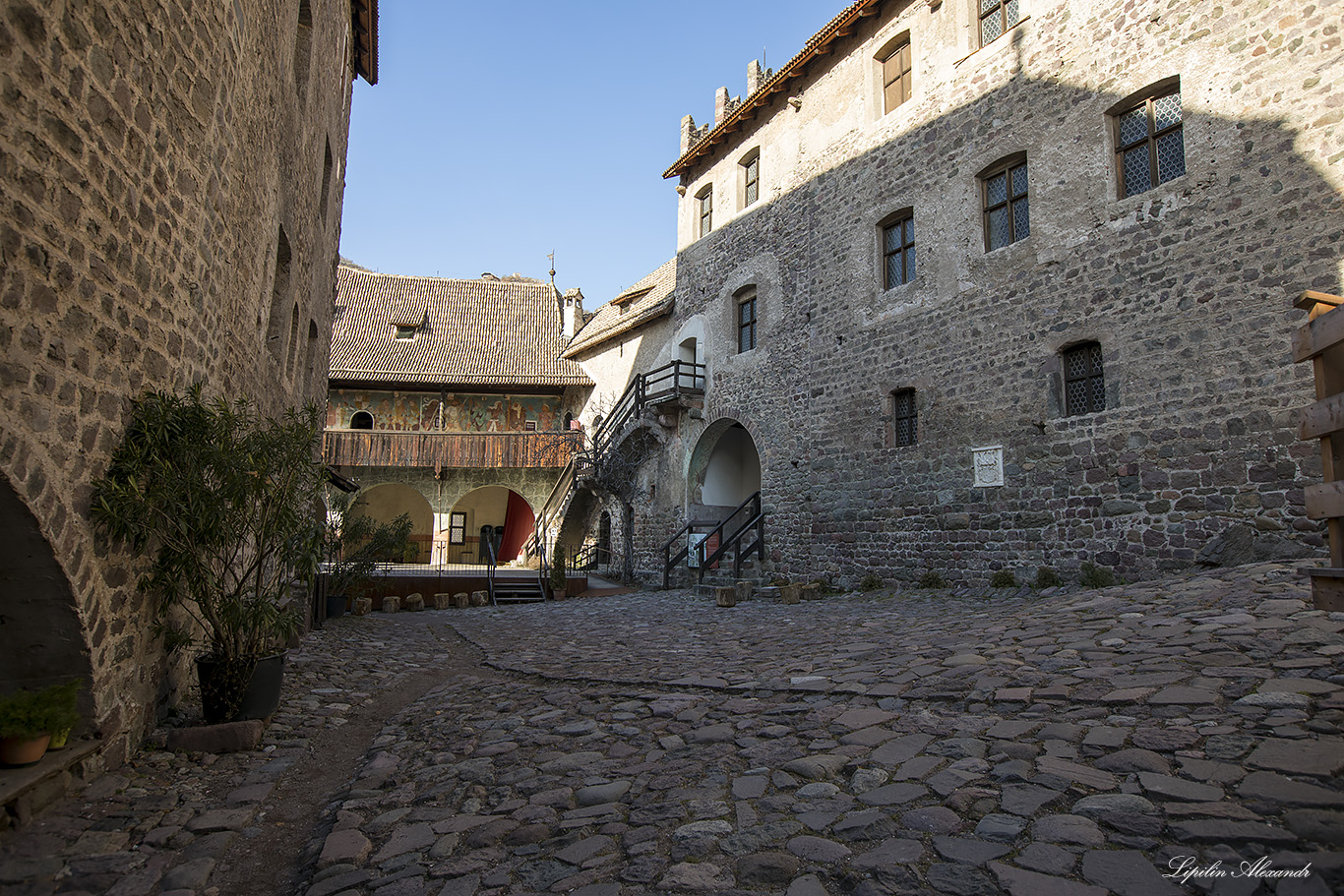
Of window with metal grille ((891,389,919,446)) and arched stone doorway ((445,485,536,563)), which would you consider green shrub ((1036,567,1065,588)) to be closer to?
window with metal grille ((891,389,919,446))

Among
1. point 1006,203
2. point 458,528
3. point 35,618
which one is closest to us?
point 35,618

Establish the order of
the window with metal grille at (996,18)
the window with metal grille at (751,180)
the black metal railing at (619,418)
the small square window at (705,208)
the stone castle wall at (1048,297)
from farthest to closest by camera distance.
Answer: the small square window at (705,208), the black metal railing at (619,418), the window with metal grille at (751,180), the window with metal grille at (996,18), the stone castle wall at (1048,297)

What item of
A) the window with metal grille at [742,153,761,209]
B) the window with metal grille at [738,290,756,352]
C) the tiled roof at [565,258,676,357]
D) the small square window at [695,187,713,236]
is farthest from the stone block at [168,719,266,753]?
the tiled roof at [565,258,676,357]

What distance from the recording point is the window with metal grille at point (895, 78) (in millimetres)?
13289

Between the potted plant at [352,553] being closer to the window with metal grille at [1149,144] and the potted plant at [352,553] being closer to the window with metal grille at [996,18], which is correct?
the window with metal grille at [1149,144]

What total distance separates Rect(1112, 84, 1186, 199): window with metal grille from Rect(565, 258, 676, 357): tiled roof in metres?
11.7

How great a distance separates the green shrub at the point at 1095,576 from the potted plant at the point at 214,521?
8.65 metres

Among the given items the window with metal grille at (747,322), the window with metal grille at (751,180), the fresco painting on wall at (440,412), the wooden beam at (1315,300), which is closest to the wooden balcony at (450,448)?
the fresco painting on wall at (440,412)

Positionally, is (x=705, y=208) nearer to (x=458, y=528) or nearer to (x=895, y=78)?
(x=895, y=78)

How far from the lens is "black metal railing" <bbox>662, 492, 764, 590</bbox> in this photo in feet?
49.3

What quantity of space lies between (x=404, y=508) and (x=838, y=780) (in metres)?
27.8

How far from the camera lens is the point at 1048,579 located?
10.0m

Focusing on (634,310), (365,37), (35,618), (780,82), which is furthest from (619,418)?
(35,618)

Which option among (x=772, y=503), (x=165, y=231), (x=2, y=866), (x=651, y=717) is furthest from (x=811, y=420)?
(x=2, y=866)
